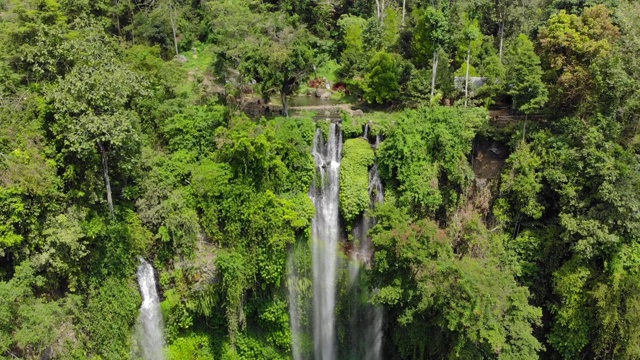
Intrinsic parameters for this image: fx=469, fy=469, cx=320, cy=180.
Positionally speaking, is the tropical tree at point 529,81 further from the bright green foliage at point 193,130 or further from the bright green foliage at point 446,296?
the bright green foliage at point 193,130

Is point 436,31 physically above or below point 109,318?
above

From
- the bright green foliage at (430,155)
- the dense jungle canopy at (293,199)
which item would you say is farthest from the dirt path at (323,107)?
the bright green foliage at (430,155)

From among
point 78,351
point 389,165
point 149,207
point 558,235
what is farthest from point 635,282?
point 78,351

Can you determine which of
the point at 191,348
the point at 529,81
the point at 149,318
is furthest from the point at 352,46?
the point at 191,348

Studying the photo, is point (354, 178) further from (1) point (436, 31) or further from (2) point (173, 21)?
(2) point (173, 21)

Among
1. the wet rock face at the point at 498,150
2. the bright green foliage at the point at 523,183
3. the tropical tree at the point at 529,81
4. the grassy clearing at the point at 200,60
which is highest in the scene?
the grassy clearing at the point at 200,60

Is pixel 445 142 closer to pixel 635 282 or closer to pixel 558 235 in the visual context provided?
pixel 558 235
